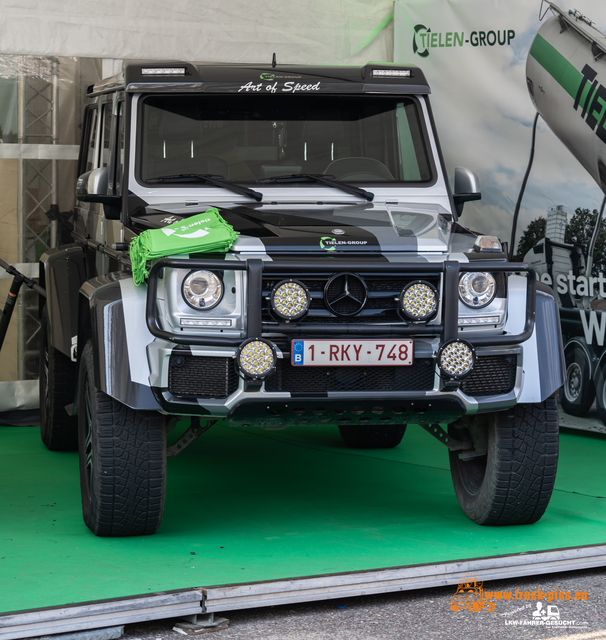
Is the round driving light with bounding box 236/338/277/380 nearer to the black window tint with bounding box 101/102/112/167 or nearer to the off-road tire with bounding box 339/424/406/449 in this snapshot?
the black window tint with bounding box 101/102/112/167

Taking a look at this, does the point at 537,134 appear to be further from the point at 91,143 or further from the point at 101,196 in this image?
the point at 101,196

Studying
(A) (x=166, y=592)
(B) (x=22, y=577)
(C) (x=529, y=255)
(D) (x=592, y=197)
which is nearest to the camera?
(A) (x=166, y=592)

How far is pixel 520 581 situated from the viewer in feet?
13.9

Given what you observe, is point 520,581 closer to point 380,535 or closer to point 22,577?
point 380,535

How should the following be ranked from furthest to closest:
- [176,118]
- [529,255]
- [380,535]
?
[529,255]
[176,118]
[380,535]

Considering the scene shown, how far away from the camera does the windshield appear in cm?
516

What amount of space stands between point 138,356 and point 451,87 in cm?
508

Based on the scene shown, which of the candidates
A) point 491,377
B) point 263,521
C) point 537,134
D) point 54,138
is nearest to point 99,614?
point 263,521

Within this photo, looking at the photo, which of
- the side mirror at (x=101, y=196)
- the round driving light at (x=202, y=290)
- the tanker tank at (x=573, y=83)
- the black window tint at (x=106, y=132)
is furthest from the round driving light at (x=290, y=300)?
the tanker tank at (x=573, y=83)

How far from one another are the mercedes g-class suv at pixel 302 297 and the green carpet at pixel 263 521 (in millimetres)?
217

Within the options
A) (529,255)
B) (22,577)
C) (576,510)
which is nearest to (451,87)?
(529,255)

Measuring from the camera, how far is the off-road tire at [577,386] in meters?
7.52

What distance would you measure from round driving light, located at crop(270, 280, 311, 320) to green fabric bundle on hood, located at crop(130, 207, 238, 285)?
0.93 ft

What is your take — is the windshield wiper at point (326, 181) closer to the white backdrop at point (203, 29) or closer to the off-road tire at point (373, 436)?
the off-road tire at point (373, 436)
